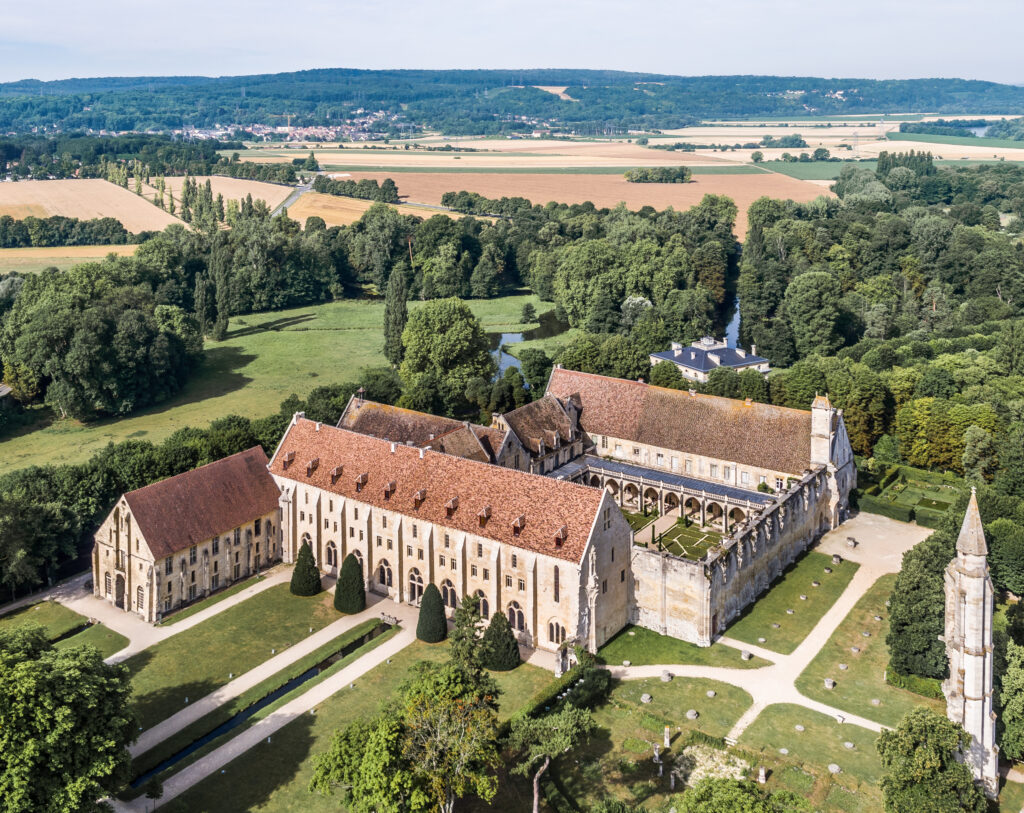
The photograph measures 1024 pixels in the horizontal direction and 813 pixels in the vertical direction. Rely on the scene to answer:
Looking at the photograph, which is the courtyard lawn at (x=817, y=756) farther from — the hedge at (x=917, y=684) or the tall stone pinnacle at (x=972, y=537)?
the tall stone pinnacle at (x=972, y=537)

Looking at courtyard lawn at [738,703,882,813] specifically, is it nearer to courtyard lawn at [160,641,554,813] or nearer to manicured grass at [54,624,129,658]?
courtyard lawn at [160,641,554,813]

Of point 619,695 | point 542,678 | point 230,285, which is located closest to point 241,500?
point 542,678

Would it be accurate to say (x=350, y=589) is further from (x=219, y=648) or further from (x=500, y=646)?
(x=500, y=646)

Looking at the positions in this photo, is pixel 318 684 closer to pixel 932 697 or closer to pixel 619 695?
pixel 619 695

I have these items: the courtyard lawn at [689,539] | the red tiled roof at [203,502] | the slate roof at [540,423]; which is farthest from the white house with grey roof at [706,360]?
the red tiled roof at [203,502]

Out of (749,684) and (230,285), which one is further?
(230,285)

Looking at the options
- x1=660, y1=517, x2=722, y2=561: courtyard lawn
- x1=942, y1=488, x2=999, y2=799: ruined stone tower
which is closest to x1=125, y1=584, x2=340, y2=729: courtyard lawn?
x1=660, y1=517, x2=722, y2=561: courtyard lawn
